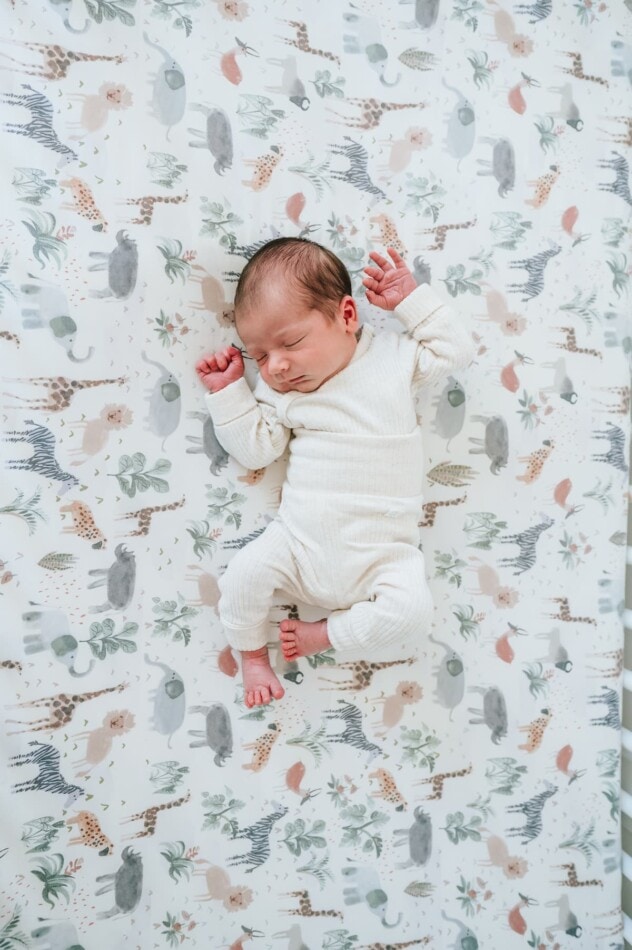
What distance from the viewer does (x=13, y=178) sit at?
1087mm

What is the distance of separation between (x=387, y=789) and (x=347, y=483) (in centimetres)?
57

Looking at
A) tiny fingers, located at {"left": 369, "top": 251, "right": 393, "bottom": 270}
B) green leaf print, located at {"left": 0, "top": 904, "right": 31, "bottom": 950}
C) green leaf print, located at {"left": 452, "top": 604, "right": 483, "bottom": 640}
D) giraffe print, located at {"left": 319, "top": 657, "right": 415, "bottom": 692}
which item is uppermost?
tiny fingers, located at {"left": 369, "top": 251, "right": 393, "bottom": 270}

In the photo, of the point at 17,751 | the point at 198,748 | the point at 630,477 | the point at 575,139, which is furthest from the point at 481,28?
the point at 17,751

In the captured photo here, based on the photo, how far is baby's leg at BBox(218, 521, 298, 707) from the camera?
1148mm

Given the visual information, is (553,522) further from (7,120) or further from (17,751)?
(7,120)

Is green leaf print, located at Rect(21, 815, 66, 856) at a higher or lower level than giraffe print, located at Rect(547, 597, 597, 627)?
lower

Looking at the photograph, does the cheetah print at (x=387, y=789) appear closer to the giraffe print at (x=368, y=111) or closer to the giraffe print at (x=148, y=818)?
the giraffe print at (x=148, y=818)

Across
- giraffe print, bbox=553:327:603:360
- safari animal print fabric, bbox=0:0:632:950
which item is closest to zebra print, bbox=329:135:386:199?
safari animal print fabric, bbox=0:0:632:950

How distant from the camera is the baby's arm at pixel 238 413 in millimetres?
1150

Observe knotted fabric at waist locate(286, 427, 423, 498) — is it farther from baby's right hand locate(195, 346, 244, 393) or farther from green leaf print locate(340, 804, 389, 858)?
green leaf print locate(340, 804, 389, 858)

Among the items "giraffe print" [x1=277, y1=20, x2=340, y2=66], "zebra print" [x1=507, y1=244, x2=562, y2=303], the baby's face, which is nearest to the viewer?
the baby's face

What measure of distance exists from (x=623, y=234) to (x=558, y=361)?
270 mm

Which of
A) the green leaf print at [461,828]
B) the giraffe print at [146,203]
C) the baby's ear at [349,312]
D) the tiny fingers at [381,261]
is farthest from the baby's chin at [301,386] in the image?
the green leaf print at [461,828]

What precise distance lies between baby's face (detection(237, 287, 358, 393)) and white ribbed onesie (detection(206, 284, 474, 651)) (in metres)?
0.03
